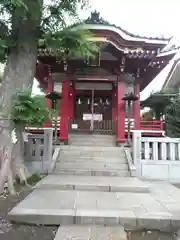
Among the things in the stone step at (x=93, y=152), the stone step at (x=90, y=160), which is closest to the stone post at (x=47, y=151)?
the stone step at (x=90, y=160)

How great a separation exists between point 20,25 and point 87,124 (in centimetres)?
753

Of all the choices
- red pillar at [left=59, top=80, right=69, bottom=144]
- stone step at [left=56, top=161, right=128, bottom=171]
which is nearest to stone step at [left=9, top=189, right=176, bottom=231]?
stone step at [left=56, top=161, right=128, bottom=171]

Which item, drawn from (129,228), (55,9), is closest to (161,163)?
(129,228)

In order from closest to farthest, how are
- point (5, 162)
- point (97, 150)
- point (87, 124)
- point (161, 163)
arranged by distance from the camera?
point (5, 162)
point (161, 163)
point (97, 150)
point (87, 124)

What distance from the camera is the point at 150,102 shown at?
14.0 metres

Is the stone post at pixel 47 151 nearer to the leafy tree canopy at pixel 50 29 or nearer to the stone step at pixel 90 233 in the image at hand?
the leafy tree canopy at pixel 50 29

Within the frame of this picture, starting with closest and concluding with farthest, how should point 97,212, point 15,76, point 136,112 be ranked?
point 97,212, point 15,76, point 136,112

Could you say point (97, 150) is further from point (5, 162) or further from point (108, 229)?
point (108, 229)

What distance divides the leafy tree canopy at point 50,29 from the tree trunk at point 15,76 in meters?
0.02

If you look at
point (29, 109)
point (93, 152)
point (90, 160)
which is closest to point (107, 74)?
point (93, 152)

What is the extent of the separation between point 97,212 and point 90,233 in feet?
1.91

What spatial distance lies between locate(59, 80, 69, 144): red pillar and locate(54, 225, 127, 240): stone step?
7.55 m

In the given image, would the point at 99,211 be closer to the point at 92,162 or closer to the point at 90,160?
the point at 92,162

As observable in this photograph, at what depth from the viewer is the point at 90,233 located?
308 cm
